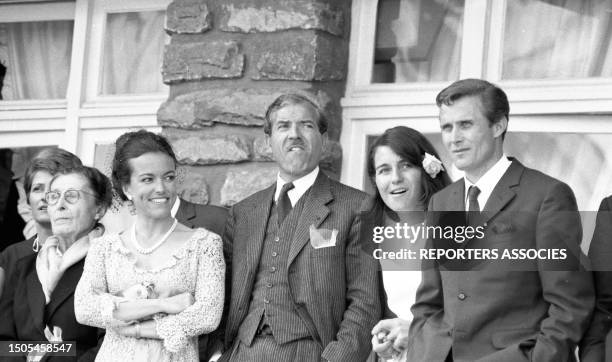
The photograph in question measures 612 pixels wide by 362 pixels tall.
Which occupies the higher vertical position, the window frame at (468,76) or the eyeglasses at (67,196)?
the window frame at (468,76)

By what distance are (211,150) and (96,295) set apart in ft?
4.07

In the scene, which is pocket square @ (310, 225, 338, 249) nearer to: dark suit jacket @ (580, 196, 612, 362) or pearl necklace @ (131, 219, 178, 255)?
pearl necklace @ (131, 219, 178, 255)

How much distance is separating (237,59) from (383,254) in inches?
59.2

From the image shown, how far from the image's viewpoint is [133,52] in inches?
265

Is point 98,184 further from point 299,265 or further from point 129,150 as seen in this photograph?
point 299,265

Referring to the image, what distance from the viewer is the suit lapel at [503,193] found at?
163 inches

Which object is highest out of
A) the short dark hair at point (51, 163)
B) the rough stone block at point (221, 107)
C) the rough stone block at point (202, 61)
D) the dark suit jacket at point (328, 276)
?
the rough stone block at point (202, 61)

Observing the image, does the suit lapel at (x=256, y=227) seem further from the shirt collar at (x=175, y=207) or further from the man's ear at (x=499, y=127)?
the man's ear at (x=499, y=127)

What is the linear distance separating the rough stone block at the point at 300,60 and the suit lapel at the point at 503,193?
67.9 inches

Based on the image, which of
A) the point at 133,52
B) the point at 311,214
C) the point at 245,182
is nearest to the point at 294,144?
the point at 311,214

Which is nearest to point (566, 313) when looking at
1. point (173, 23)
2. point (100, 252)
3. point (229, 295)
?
point (229, 295)

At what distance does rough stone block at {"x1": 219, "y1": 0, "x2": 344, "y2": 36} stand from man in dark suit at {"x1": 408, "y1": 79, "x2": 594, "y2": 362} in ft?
5.22

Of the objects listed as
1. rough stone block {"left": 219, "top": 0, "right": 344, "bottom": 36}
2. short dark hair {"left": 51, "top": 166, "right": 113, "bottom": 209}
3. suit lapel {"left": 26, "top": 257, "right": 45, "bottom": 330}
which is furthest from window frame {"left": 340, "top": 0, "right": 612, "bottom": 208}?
suit lapel {"left": 26, "top": 257, "right": 45, "bottom": 330}

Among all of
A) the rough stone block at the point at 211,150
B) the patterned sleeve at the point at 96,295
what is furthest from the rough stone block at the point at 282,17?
the patterned sleeve at the point at 96,295
